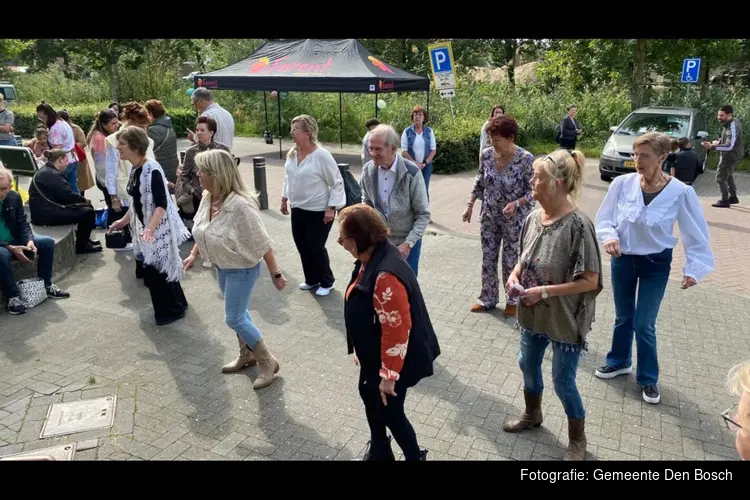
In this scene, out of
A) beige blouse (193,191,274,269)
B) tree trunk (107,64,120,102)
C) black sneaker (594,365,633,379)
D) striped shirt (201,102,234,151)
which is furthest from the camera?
tree trunk (107,64,120,102)

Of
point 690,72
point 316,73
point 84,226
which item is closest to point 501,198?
point 84,226

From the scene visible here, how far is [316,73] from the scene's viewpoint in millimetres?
14680

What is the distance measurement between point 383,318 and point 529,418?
155 cm

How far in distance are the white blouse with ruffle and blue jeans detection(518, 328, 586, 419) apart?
1018 millimetres

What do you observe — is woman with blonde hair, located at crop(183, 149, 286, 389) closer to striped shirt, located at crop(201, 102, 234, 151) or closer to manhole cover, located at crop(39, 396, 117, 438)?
manhole cover, located at crop(39, 396, 117, 438)

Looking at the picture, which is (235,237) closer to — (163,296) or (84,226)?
(163,296)

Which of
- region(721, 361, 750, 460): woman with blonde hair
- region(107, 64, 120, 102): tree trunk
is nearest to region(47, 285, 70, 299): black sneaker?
region(721, 361, 750, 460): woman with blonde hair

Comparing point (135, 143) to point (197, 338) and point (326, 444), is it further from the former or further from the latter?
point (326, 444)

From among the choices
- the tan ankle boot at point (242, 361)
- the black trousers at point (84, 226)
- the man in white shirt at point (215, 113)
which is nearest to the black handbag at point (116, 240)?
the black trousers at point (84, 226)

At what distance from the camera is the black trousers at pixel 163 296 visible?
204 inches

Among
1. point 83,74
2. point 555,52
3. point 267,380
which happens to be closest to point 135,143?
point 267,380

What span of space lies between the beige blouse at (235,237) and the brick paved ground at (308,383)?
1.01 meters

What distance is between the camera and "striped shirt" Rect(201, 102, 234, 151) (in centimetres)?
745
